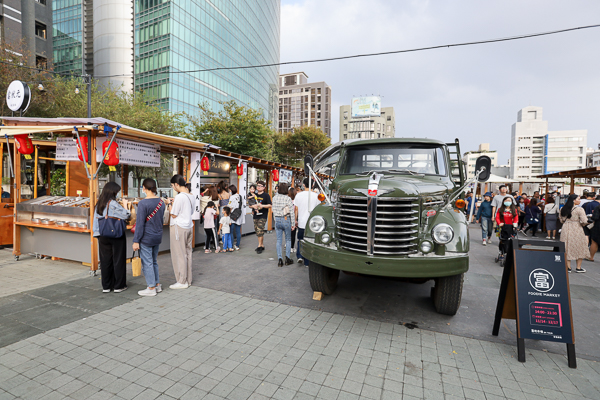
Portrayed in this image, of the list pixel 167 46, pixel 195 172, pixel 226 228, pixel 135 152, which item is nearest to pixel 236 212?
pixel 226 228

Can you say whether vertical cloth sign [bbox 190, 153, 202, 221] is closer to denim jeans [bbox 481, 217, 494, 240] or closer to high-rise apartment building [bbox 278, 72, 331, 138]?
denim jeans [bbox 481, 217, 494, 240]

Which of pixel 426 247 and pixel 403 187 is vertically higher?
pixel 403 187

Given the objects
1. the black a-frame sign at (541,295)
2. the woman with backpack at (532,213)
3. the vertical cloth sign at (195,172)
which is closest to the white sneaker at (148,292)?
the vertical cloth sign at (195,172)

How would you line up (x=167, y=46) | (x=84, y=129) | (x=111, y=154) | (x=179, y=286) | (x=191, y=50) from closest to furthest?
(x=179, y=286) → (x=84, y=129) → (x=111, y=154) → (x=167, y=46) → (x=191, y=50)

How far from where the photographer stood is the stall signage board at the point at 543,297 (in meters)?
3.31

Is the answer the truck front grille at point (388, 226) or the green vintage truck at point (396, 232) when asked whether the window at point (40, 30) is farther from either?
the truck front grille at point (388, 226)

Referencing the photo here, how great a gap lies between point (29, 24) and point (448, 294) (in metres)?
41.5

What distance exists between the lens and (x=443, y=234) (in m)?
3.81

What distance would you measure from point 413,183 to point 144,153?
243 inches

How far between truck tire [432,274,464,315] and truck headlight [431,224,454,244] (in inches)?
26.9

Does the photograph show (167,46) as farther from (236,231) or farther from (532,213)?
(532,213)

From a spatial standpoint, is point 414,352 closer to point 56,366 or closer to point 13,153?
point 56,366

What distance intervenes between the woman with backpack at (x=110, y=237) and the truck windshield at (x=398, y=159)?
12.8 feet

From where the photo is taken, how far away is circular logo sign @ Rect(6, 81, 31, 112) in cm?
916
